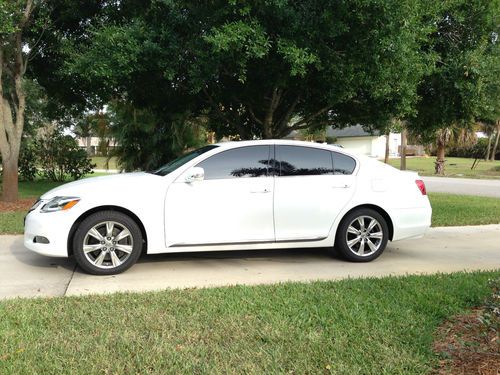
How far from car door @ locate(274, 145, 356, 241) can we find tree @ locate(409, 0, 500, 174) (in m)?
4.73

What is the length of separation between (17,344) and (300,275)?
3.22 m

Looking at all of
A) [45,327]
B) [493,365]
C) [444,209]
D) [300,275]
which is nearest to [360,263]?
[300,275]

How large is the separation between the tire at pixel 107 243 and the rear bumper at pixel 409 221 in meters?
3.30

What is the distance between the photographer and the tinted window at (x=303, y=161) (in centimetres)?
647

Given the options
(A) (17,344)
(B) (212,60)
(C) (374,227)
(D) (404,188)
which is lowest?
(A) (17,344)

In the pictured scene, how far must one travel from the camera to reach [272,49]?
8922 mm

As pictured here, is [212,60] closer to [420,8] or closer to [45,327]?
[420,8]

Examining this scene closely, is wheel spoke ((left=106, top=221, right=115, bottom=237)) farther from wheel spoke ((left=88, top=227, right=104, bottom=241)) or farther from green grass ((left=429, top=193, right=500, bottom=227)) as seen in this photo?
green grass ((left=429, top=193, right=500, bottom=227))

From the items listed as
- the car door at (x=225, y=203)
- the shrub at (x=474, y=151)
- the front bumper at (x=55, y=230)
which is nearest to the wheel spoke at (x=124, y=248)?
the car door at (x=225, y=203)

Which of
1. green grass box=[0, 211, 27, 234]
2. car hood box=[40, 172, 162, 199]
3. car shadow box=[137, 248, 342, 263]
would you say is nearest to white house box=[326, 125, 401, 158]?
green grass box=[0, 211, 27, 234]

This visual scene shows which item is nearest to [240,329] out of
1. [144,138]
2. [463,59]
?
[463,59]

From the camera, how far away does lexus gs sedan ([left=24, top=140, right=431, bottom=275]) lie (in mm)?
5791

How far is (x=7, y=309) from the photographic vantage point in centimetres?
446

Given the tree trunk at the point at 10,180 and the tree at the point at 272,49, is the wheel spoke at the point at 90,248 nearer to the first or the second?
the tree at the point at 272,49
